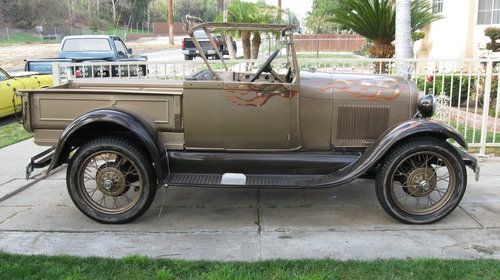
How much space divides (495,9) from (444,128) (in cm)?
1092

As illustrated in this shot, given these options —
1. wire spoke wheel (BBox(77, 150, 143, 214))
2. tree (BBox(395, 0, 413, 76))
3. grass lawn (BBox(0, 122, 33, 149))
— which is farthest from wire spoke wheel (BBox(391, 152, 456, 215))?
grass lawn (BBox(0, 122, 33, 149))

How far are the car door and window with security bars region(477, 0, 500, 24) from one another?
37.0ft

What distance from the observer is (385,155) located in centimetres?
449

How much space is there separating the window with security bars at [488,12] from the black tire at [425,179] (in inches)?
424

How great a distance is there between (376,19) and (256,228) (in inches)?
218

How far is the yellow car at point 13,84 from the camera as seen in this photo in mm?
10078

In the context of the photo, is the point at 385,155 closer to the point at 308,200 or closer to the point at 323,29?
the point at 308,200

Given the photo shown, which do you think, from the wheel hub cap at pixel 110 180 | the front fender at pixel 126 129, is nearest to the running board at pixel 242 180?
the front fender at pixel 126 129

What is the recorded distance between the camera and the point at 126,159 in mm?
4590

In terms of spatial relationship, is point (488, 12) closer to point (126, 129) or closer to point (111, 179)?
point (126, 129)

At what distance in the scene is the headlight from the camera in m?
4.63

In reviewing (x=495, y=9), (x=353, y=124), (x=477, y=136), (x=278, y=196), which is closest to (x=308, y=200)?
(x=278, y=196)

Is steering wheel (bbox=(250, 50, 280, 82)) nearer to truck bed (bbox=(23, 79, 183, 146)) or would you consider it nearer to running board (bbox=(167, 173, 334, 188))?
truck bed (bbox=(23, 79, 183, 146))

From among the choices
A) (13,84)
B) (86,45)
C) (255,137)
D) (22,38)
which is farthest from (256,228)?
(22,38)
